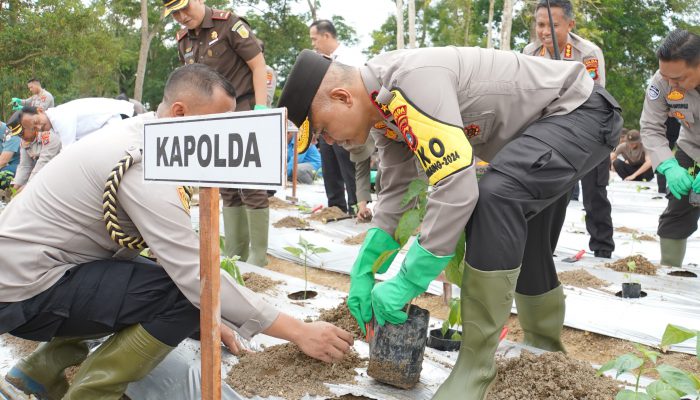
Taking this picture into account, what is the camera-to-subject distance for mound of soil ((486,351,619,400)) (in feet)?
5.36

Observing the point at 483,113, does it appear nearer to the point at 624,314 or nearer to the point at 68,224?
the point at 68,224

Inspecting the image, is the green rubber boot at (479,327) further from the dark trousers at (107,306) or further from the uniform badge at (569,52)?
the uniform badge at (569,52)

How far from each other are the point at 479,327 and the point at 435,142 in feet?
1.75

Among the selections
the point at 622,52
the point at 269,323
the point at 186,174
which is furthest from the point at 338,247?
the point at 622,52

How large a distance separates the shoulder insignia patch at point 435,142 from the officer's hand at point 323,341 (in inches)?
24.4

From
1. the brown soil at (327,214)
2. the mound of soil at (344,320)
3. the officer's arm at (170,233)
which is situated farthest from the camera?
the brown soil at (327,214)

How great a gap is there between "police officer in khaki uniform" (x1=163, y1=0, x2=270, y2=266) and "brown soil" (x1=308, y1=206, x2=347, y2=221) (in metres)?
2.07

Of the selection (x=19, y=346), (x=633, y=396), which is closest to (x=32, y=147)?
(x=19, y=346)

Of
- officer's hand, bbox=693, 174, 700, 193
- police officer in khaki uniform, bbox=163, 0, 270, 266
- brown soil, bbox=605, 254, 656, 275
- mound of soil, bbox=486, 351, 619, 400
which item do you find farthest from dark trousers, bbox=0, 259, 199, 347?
brown soil, bbox=605, 254, 656, 275

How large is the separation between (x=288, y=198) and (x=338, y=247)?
3.06 meters

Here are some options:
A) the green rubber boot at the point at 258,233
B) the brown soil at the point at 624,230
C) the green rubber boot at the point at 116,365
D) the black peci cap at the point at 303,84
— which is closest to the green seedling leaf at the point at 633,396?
the black peci cap at the point at 303,84

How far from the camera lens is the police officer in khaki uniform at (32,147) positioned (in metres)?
5.51

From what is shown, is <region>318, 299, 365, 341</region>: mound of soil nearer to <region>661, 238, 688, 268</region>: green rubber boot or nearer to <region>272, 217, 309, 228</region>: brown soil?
<region>661, 238, 688, 268</region>: green rubber boot

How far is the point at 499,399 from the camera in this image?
1.67 m
